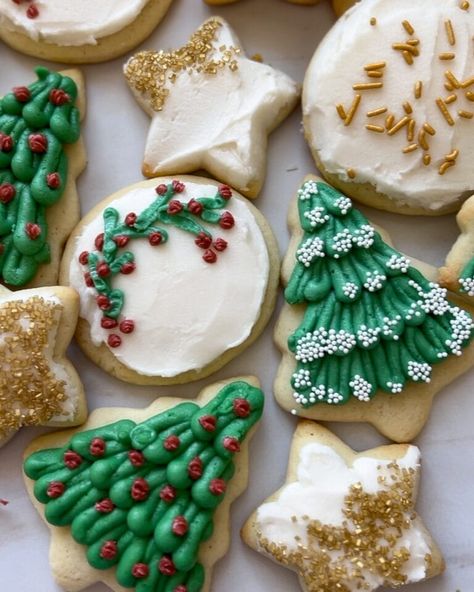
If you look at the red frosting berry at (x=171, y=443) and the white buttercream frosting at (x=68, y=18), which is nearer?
the red frosting berry at (x=171, y=443)

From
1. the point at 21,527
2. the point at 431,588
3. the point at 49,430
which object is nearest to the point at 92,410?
the point at 49,430

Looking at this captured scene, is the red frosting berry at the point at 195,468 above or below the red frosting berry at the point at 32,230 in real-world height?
below

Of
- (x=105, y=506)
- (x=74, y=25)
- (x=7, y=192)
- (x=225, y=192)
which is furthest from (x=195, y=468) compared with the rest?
(x=74, y=25)

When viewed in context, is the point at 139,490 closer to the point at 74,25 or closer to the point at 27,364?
the point at 27,364

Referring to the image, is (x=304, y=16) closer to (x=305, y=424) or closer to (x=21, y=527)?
(x=305, y=424)

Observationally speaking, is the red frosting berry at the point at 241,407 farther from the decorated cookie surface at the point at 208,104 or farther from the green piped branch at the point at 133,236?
the decorated cookie surface at the point at 208,104

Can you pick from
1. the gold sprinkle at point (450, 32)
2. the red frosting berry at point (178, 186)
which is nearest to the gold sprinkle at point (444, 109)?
the gold sprinkle at point (450, 32)

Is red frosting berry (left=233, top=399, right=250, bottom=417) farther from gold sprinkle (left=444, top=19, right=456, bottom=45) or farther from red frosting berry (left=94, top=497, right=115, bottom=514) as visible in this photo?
gold sprinkle (left=444, top=19, right=456, bottom=45)
